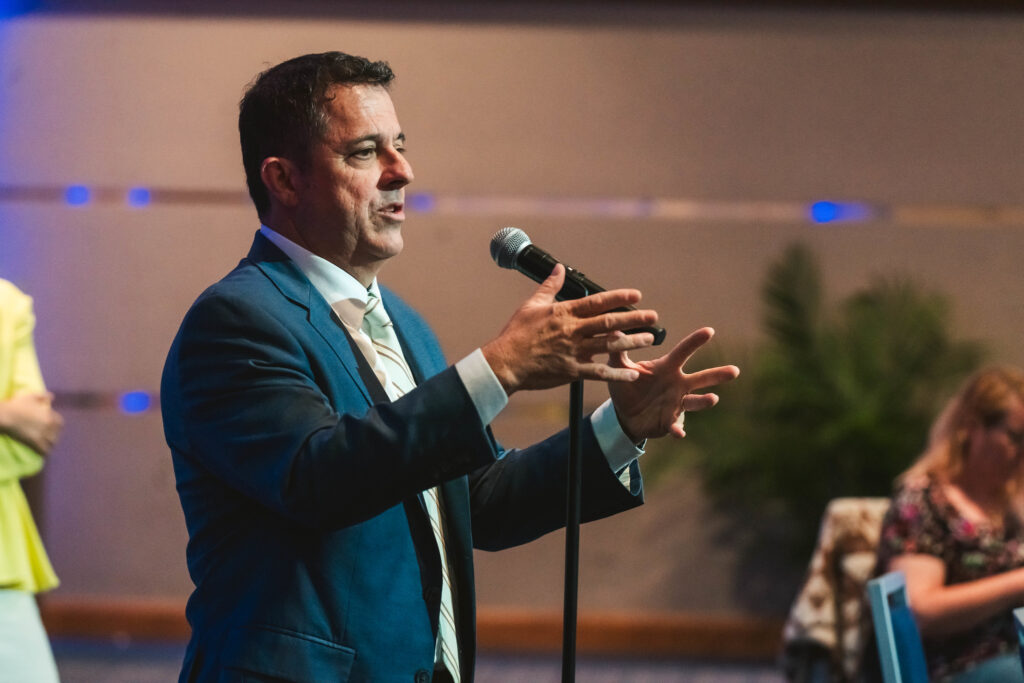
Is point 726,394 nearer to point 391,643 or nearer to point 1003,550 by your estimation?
point 1003,550

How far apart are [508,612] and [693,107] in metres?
2.66

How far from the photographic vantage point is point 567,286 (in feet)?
4.91

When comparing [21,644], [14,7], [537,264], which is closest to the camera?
[537,264]

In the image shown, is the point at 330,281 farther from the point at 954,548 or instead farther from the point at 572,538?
the point at 954,548

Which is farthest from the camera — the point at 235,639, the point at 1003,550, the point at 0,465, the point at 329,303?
the point at 1003,550

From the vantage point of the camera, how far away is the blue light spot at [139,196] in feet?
18.7

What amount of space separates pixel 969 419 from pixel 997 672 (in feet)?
2.33

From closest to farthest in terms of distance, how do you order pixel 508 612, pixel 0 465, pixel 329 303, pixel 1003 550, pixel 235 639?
pixel 235 639
pixel 329 303
pixel 0 465
pixel 1003 550
pixel 508 612

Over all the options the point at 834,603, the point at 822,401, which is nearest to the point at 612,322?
the point at 834,603

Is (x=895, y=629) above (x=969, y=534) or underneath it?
underneath

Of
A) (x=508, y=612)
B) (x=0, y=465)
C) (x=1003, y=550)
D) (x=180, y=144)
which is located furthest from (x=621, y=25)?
(x=0, y=465)

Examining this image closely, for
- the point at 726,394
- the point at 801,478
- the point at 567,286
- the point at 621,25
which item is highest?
the point at 621,25

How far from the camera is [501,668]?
17.3ft

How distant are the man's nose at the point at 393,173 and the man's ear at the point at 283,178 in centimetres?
13
